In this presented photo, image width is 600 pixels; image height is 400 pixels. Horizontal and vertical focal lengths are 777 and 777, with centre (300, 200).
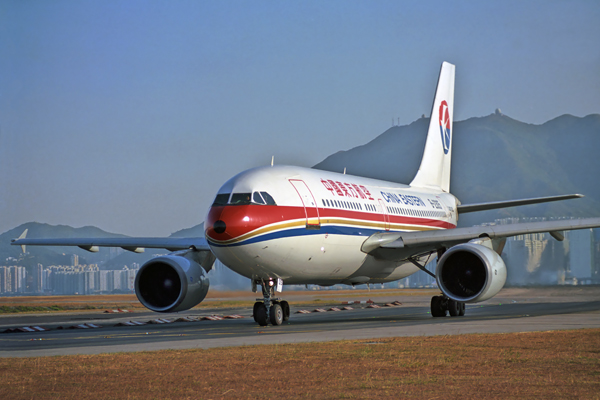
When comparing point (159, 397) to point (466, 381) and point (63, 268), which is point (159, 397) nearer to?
point (466, 381)

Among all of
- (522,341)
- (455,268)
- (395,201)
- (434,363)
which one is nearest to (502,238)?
(455,268)

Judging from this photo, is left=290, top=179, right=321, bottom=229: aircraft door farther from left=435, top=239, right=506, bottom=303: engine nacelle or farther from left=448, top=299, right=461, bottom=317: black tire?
left=448, top=299, right=461, bottom=317: black tire

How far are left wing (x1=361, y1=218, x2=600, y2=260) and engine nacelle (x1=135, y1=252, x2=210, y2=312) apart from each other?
15.0 ft

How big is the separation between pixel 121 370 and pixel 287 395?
289 centimetres

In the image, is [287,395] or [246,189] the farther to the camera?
[246,189]

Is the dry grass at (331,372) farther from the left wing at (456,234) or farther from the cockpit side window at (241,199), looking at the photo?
the left wing at (456,234)

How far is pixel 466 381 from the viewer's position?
8414 mm

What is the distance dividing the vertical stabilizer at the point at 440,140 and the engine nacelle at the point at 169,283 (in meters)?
11.0

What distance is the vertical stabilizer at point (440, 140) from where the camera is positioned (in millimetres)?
29609

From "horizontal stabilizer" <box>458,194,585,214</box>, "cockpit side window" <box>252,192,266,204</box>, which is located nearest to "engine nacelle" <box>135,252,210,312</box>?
"cockpit side window" <box>252,192,266,204</box>

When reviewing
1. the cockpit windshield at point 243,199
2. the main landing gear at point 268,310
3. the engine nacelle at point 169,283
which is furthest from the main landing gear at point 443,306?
the cockpit windshield at point 243,199

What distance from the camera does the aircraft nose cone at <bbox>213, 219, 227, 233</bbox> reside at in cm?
1705

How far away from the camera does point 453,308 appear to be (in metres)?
22.2

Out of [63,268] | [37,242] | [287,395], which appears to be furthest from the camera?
[63,268]
